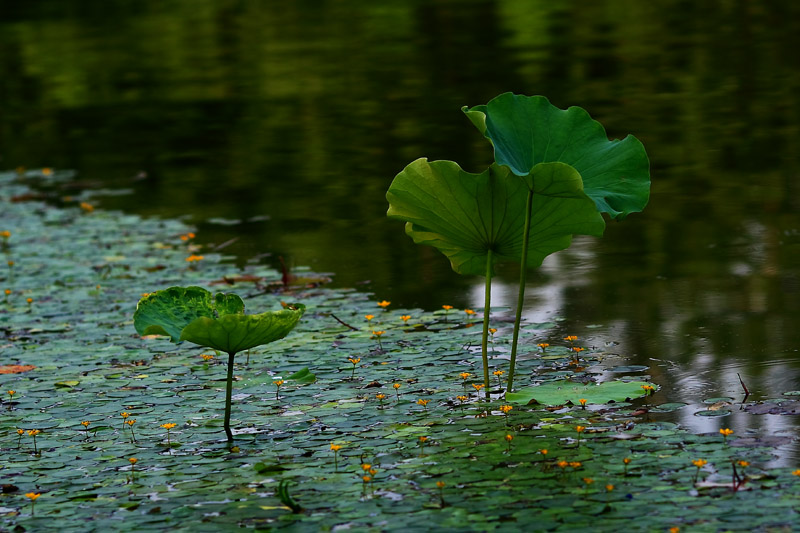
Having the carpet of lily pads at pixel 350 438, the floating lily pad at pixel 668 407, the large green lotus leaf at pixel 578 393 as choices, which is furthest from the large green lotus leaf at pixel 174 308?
the floating lily pad at pixel 668 407

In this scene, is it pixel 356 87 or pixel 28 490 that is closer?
pixel 28 490

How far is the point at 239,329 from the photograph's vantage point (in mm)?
3172

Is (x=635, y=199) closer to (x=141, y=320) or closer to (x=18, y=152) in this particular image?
(x=141, y=320)

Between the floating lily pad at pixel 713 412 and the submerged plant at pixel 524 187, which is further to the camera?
the submerged plant at pixel 524 187

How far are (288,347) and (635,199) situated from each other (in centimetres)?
139

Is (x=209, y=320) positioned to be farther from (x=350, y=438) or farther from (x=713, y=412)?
(x=713, y=412)

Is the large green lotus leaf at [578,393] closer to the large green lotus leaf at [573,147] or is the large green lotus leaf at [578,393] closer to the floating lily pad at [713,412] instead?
the floating lily pad at [713,412]

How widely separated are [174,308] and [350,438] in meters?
0.61

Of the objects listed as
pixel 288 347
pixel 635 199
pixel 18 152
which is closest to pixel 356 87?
pixel 18 152

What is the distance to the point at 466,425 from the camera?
329 cm

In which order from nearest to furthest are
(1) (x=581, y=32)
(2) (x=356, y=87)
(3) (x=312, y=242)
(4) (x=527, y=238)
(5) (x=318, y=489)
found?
(5) (x=318, y=489), (4) (x=527, y=238), (3) (x=312, y=242), (2) (x=356, y=87), (1) (x=581, y=32)

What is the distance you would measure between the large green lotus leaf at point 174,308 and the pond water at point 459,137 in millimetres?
1316

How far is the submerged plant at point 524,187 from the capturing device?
3.45 metres

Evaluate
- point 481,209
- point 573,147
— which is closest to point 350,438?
point 481,209
